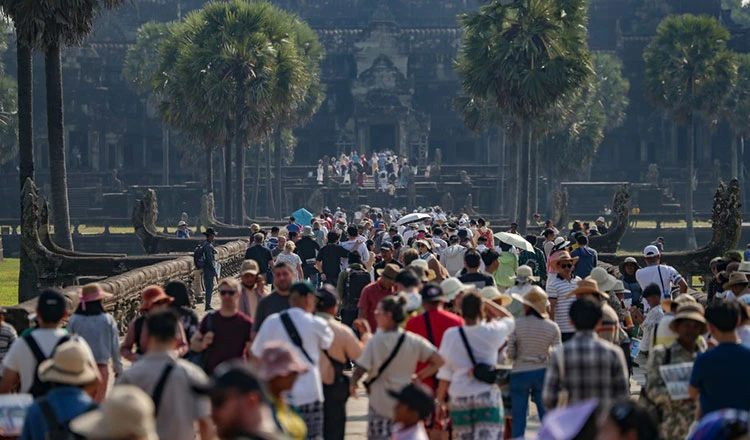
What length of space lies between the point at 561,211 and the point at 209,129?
1127cm

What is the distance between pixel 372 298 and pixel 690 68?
46.5 m

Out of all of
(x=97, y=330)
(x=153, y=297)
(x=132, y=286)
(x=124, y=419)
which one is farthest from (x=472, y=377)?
(x=132, y=286)

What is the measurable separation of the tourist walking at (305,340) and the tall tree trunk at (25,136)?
16.5 m

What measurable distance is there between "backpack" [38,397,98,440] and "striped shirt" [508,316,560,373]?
14.7ft

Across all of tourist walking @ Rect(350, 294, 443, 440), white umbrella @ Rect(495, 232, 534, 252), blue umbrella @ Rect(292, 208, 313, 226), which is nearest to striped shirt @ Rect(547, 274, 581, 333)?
tourist walking @ Rect(350, 294, 443, 440)

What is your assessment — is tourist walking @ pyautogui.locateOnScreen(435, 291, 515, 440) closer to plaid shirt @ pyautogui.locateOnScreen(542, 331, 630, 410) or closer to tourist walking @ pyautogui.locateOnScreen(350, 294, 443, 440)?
tourist walking @ pyautogui.locateOnScreen(350, 294, 443, 440)

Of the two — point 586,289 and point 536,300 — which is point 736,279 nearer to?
point 586,289

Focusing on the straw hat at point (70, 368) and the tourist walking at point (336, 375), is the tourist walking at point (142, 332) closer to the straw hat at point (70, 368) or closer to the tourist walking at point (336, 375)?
the tourist walking at point (336, 375)

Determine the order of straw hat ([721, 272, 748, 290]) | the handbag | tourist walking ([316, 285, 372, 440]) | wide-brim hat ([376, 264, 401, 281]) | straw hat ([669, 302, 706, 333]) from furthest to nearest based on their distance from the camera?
wide-brim hat ([376, 264, 401, 281]) → straw hat ([721, 272, 748, 290]) → tourist walking ([316, 285, 372, 440]) → the handbag → straw hat ([669, 302, 706, 333])

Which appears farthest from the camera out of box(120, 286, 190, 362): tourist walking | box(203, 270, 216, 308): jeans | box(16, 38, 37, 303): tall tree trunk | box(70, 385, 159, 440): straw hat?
box(16, 38, 37, 303): tall tree trunk

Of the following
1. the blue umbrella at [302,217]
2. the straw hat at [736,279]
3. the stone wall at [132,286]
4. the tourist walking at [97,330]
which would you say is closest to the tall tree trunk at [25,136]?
the stone wall at [132,286]

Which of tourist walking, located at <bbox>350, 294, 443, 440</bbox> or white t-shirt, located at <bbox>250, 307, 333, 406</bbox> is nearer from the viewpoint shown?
white t-shirt, located at <bbox>250, 307, 333, 406</bbox>

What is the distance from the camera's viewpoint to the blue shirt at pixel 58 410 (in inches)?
323

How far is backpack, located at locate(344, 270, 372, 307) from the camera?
17.8 metres
